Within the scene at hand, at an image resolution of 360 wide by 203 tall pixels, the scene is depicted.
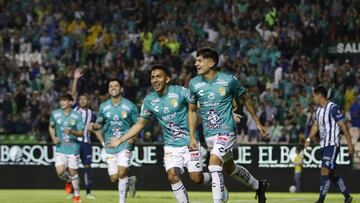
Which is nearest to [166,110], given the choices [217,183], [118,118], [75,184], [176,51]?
[217,183]

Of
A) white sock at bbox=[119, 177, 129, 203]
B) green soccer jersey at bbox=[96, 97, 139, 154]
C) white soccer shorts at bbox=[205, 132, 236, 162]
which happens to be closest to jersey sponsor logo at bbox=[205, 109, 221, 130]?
white soccer shorts at bbox=[205, 132, 236, 162]

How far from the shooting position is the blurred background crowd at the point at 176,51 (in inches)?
1219

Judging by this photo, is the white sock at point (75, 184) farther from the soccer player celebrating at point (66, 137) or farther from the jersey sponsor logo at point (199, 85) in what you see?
the jersey sponsor logo at point (199, 85)

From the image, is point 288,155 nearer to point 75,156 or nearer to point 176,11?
point 75,156

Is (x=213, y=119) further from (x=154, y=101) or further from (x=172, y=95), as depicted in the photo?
(x=154, y=101)

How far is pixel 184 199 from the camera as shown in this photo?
15.4 meters

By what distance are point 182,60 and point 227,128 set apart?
1903cm

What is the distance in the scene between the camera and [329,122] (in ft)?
64.2

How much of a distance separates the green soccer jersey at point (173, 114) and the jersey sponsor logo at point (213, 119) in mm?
820

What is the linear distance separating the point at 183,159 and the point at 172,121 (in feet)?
2.09

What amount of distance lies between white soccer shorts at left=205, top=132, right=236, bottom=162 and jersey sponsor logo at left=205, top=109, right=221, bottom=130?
0.52 ft

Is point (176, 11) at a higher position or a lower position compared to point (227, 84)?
higher

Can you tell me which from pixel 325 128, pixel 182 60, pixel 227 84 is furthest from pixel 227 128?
pixel 182 60

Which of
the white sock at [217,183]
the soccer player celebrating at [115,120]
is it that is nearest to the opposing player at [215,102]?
the white sock at [217,183]
